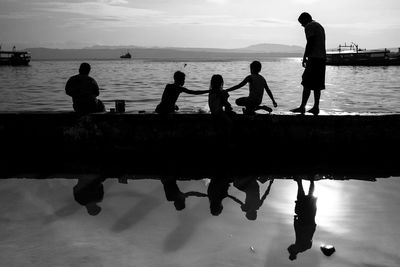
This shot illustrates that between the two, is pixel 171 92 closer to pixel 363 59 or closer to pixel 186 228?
pixel 186 228

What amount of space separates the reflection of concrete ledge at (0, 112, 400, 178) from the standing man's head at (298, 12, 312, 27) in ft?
6.43

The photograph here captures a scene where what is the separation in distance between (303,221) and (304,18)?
467 cm

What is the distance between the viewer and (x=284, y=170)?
23.4ft

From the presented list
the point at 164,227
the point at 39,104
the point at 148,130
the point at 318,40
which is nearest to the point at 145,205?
the point at 164,227

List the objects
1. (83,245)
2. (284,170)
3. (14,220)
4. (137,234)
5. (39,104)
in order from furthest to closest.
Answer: (39,104) → (284,170) → (14,220) → (137,234) → (83,245)

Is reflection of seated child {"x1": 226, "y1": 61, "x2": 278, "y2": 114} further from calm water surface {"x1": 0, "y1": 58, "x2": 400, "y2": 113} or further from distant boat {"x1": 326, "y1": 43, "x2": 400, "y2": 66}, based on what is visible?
distant boat {"x1": 326, "y1": 43, "x2": 400, "y2": 66}

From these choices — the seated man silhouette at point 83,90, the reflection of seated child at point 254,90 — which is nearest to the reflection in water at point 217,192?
the reflection of seated child at point 254,90

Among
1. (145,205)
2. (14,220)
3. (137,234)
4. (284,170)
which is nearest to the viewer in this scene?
(137,234)

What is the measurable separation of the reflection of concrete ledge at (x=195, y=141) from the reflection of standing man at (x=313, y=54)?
2.42 feet

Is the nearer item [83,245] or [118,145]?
[83,245]

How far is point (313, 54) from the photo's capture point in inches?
300

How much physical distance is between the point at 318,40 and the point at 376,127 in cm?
214

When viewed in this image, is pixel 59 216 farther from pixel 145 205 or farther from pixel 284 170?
pixel 284 170

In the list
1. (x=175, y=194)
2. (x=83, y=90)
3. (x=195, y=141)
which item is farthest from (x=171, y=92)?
(x=175, y=194)
